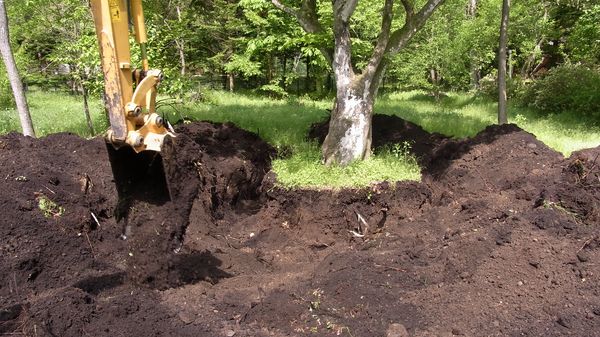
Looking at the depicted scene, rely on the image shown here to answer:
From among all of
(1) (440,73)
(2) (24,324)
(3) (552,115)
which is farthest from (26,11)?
(3) (552,115)

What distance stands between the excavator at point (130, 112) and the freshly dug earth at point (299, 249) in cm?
11

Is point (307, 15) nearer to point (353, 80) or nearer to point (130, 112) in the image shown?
point (353, 80)

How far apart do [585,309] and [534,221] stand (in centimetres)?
135

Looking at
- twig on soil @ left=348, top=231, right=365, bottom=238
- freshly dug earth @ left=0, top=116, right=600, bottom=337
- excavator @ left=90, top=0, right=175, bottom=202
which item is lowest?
twig on soil @ left=348, top=231, right=365, bottom=238

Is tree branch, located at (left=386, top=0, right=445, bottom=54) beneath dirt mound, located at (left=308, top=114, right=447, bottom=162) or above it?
above

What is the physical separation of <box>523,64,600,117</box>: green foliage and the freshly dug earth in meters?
7.53

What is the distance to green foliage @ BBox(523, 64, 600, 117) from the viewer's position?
14.1 m

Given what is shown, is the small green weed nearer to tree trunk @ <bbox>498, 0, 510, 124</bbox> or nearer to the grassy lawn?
the grassy lawn

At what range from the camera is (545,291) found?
15.0 feet

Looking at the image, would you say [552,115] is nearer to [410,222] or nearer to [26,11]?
[410,222]

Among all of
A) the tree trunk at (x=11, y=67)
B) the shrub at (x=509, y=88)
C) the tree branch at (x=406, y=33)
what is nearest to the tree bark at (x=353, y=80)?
the tree branch at (x=406, y=33)

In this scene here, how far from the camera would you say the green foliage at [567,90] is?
14.1m

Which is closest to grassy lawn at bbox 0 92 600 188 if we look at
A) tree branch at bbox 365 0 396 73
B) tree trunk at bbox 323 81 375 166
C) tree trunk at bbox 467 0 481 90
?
tree trunk at bbox 323 81 375 166

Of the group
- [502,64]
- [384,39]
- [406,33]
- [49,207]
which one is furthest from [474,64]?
[49,207]
